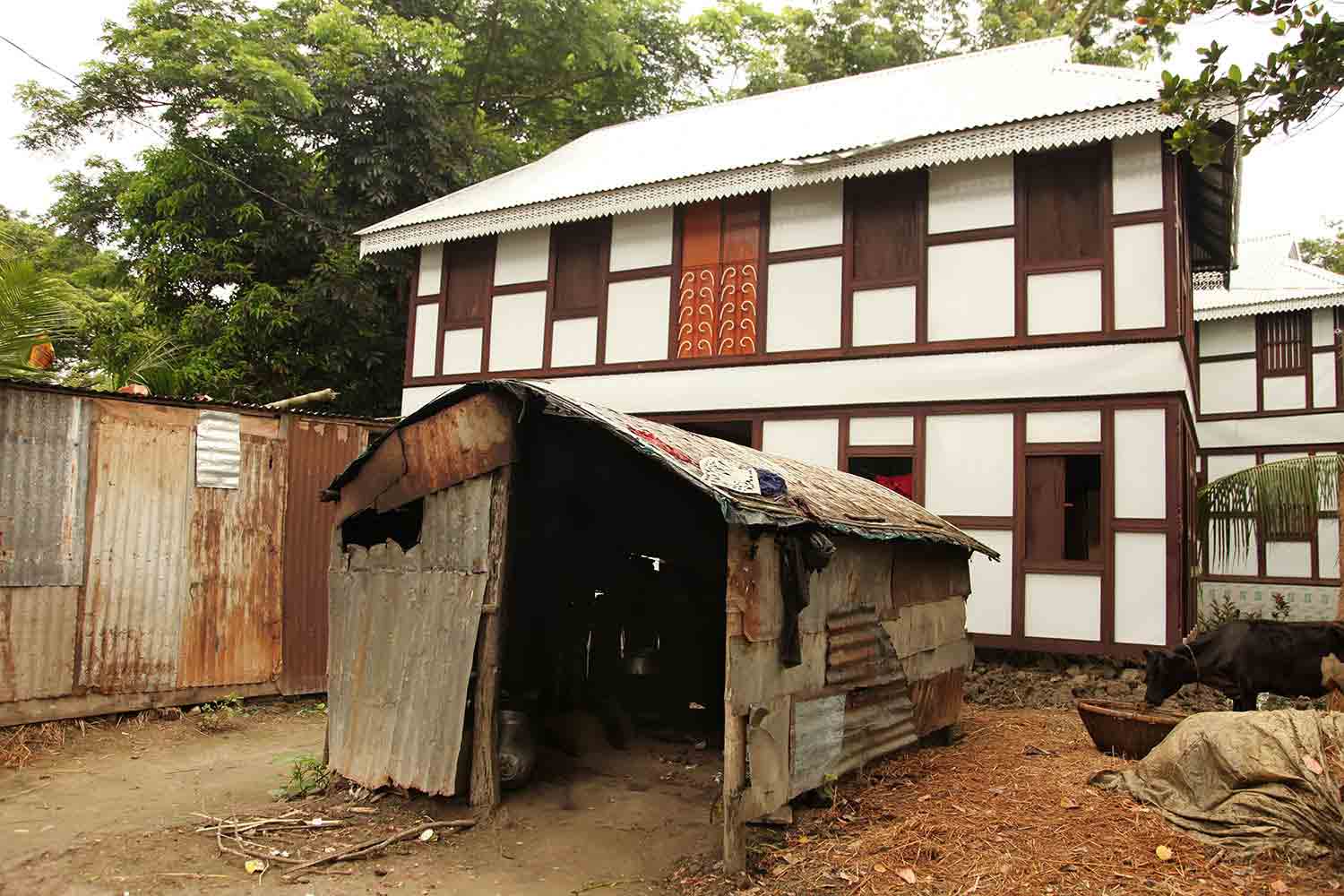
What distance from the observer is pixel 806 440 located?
39.5 feet

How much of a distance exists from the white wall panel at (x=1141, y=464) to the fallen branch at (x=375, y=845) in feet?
24.8

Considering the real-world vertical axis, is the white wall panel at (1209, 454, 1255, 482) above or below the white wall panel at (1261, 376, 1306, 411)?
below

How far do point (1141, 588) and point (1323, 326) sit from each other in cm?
1108

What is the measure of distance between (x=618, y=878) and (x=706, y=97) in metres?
23.2

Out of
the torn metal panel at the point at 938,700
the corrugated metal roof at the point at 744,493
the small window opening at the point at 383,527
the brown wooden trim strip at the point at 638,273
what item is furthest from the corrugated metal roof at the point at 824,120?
the small window opening at the point at 383,527

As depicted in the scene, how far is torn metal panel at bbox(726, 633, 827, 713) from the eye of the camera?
5.59m

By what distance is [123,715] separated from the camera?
927cm

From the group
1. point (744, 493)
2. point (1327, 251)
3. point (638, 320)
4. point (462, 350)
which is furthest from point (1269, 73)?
point (1327, 251)

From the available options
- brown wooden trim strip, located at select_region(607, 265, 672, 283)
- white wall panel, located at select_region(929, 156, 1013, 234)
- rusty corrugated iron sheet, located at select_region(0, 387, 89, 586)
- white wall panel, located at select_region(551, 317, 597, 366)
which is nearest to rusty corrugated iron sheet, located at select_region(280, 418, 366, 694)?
rusty corrugated iron sheet, located at select_region(0, 387, 89, 586)

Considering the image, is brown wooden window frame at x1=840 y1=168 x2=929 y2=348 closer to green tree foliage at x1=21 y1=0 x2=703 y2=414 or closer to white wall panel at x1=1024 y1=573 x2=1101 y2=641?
white wall panel at x1=1024 y1=573 x2=1101 y2=641

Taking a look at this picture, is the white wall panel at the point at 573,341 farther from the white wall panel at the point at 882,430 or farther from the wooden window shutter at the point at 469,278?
the white wall panel at the point at 882,430

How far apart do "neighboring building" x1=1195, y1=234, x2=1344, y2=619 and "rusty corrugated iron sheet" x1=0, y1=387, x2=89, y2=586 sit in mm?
17642

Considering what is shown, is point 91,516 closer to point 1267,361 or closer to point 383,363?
point 383,363

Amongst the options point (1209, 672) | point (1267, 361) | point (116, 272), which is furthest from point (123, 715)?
point (1267, 361)
